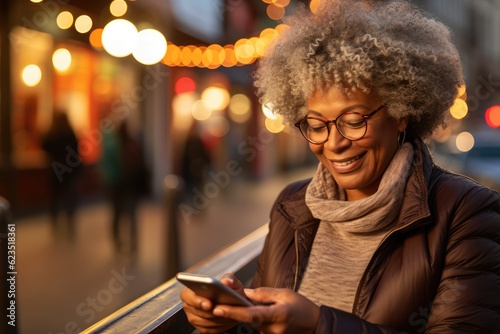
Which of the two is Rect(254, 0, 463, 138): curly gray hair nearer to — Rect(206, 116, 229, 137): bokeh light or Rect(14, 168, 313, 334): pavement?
Rect(14, 168, 313, 334): pavement

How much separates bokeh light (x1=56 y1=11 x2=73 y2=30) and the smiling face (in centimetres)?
1099

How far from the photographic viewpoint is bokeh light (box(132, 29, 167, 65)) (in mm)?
9812

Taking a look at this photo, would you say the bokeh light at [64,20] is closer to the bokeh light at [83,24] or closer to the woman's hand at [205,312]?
the bokeh light at [83,24]

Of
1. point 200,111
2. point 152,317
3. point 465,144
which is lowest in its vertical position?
point 465,144

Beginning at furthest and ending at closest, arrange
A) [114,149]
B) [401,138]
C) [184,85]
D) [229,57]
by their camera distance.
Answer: [184,85] < [229,57] < [114,149] < [401,138]

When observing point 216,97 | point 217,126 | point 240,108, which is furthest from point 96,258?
point 240,108

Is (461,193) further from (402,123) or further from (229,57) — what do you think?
(229,57)

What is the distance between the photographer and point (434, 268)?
6.46 feet

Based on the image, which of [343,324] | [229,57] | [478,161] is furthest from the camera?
[229,57]

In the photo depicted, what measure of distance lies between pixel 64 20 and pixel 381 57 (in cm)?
1137

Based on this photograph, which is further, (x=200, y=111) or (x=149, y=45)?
(x=200, y=111)

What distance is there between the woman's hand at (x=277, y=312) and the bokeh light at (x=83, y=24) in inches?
461

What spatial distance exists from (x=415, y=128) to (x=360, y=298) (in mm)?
660

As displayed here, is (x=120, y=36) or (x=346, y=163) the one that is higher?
(x=120, y=36)
